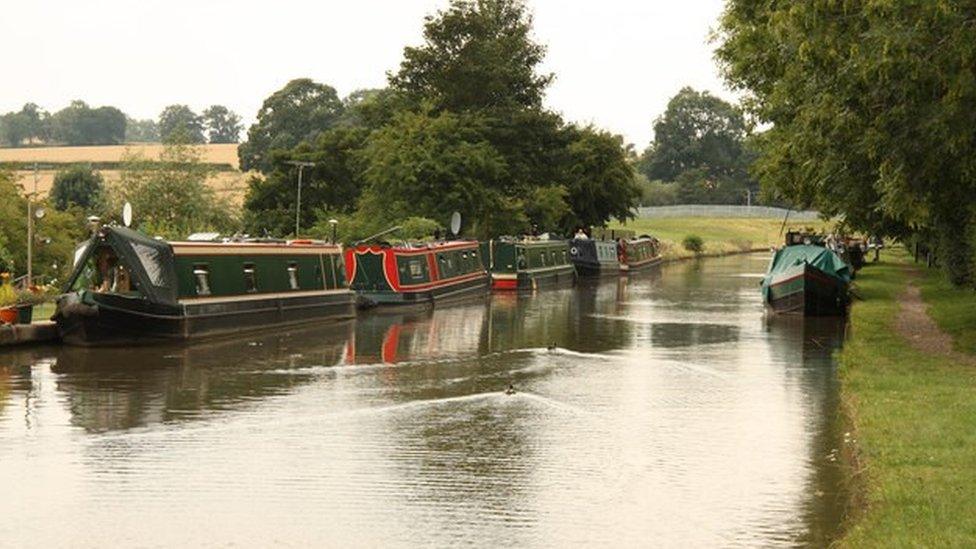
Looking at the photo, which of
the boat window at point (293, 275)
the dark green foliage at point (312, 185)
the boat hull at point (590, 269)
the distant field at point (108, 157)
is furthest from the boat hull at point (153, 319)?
the distant field at point (108, 157)

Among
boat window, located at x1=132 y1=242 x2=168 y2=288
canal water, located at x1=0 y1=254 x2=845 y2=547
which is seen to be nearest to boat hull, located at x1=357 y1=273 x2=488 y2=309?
canal water, located at x1=0 y1=254 x2=845 y2=547

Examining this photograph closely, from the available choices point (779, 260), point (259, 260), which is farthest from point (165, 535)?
point (779, 260)

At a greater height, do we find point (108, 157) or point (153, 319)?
point (108, 157)

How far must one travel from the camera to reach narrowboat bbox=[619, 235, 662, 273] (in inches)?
2628

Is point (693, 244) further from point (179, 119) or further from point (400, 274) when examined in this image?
point (179, 119)

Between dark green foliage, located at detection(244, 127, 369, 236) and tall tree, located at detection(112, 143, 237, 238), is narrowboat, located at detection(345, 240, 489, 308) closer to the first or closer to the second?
tall tree, located at detection(112, 143, 237, 238)

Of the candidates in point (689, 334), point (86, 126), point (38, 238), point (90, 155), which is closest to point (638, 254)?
point (689, 334)

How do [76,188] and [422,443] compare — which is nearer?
[422,443]

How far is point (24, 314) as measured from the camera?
2666 centimetres

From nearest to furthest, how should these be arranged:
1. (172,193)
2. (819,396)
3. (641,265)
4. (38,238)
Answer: (819,396) → (38,238) → (172,193) → (641,265)

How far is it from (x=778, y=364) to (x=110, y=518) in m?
15.7

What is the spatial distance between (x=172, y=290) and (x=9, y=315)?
3.40 metres

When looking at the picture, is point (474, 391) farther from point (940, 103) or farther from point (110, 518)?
point (110, 518)

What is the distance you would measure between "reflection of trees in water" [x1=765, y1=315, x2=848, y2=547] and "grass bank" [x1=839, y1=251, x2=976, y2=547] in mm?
220
